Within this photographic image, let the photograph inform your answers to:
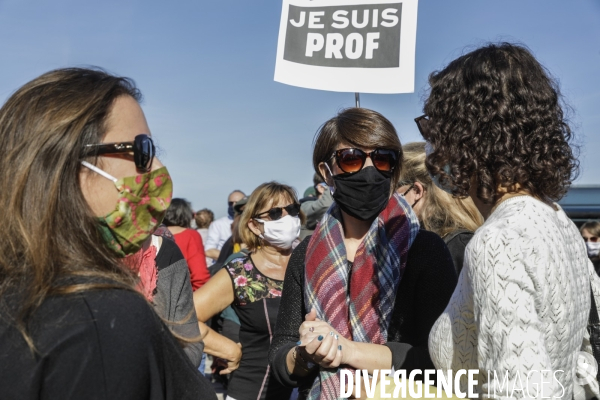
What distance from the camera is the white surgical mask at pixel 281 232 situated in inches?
166

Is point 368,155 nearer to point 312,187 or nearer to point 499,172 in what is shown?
point 499,172

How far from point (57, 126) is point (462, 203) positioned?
8.86ft

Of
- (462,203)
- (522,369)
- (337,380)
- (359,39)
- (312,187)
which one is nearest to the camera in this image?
(522,369)

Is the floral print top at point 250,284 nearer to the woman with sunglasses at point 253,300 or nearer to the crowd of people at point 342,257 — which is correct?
the woman with sunglasses at point 253,300

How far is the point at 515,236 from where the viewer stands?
167 centimetres

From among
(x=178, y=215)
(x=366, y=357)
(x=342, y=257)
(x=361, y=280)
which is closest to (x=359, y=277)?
(x=361, y=280)

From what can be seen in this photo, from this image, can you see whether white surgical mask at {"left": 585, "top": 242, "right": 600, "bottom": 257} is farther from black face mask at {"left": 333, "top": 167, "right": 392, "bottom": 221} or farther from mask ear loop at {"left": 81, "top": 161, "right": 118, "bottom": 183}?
mask ear loop at {"left": 81, "top": 161, "right": 118, "bottom": 183}

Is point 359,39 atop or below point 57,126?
atop

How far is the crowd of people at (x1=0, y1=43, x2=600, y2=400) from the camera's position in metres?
1.28

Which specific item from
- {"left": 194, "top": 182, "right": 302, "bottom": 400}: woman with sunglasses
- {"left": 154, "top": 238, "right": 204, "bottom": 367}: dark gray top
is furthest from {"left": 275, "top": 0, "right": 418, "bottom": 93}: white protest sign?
{"left": 154, "top": 238, "right": 204, "bottom": 367}: dark gray top

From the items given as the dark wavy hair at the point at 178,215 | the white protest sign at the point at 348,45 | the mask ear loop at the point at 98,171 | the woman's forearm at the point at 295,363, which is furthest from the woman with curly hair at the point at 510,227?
the dark wavy hair at the point at 178,215

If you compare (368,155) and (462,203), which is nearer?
(368,155)

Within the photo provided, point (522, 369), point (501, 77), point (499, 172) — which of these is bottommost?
point (522, 369)

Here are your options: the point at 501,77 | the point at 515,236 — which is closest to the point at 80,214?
the point at 515,236
